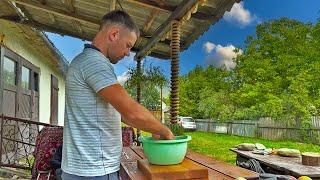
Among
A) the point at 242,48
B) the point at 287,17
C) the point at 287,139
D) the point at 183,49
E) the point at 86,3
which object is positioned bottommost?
the point at 287,139

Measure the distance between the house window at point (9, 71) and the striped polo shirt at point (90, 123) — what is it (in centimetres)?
585

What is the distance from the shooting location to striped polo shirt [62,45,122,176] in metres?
1.63

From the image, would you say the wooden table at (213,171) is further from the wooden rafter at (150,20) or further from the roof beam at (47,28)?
the roof beam at (47,28)

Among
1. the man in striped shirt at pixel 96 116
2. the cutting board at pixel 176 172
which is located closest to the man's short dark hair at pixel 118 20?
the man in striped shirt at pixel 96 116

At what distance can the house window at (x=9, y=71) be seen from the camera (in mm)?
7129

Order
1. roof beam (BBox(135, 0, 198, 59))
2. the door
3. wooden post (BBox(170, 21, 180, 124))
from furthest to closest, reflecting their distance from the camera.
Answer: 1. the door
2. wooden post (BBox(170, 21, 180, 124))
3. roof beam (BBox(135, 0, 198, 59))

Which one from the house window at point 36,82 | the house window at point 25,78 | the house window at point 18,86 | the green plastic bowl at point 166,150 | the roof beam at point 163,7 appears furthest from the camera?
the house window at point 36,82

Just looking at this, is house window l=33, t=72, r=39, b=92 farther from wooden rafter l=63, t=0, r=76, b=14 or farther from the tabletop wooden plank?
the tabletop wooden plank

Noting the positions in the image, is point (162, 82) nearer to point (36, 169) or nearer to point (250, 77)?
point (36, 169)

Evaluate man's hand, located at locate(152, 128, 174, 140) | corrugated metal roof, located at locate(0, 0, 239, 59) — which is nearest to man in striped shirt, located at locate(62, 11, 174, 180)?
man's hand, located at locate(152, 128, 174, 140)

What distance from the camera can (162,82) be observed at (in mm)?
9805

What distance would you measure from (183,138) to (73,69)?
0.67 meters

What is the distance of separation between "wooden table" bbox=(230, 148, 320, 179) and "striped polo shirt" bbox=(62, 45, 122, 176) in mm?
1697

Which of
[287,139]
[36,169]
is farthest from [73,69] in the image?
[287,139]
